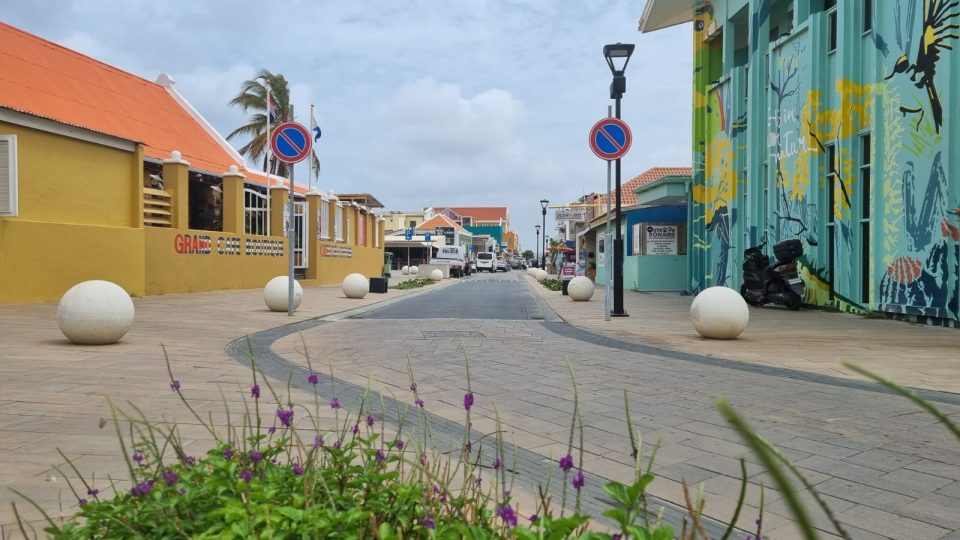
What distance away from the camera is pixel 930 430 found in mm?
4715

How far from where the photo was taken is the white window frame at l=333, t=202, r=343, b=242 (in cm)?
3222

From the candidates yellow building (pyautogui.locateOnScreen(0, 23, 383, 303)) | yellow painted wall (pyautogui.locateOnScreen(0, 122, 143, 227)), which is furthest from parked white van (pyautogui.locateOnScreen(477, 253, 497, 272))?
yellow painted wall (pyautogui.locateOnScreen(0, 122, 143, 227))

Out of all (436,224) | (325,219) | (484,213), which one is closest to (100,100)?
(325,219)

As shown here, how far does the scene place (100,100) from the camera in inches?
852

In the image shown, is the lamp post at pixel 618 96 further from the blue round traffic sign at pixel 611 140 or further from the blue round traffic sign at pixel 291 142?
the blue round traffic sign at pixel 291 142

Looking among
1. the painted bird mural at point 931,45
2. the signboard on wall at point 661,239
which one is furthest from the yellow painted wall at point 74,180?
the signboard on wall at point 661,239

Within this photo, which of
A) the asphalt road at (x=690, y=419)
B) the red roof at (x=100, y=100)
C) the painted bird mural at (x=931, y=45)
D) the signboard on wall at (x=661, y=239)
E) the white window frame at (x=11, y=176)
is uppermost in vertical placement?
the red roof at (x=100, y=100)

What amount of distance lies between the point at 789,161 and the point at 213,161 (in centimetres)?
1940

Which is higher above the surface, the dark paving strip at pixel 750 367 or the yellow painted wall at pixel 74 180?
the yellow painted wall at pixel 74 180

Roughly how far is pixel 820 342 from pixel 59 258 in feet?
46.7

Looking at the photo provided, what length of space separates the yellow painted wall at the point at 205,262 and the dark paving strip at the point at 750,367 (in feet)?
39.4

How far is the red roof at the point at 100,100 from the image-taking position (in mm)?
18234

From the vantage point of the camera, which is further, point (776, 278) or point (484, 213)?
point (484, 213)

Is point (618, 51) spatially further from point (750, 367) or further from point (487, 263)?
point (487, 263)
